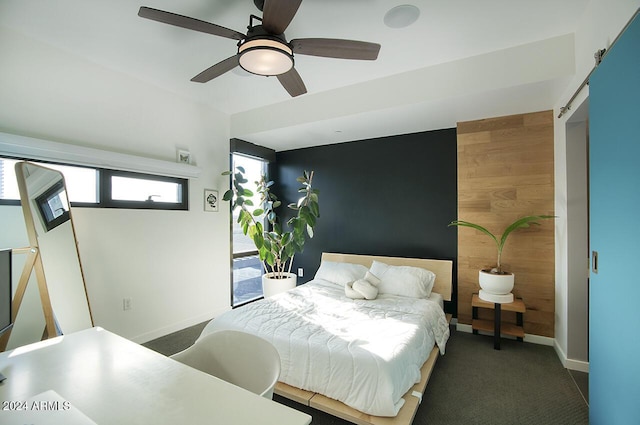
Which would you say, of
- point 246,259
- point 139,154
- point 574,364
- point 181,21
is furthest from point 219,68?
point 574,364

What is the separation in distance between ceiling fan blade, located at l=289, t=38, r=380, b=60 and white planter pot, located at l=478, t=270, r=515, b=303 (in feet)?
7.85

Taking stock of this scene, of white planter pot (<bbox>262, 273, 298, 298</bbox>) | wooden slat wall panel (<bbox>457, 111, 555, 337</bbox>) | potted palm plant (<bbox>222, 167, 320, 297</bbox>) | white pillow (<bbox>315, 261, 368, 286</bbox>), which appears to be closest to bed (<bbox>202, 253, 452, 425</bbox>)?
white pillow (<bbox>315, 261, 368, 286</bbox>)

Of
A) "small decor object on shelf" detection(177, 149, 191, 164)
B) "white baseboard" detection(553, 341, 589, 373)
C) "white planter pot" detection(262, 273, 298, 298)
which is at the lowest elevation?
"white baseboard" detection(553, 341, 589, 373)

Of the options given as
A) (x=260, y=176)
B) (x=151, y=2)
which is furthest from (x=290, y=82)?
(x=260, y=176)

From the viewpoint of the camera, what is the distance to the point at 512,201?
3178 mm

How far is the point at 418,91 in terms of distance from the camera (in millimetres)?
2861

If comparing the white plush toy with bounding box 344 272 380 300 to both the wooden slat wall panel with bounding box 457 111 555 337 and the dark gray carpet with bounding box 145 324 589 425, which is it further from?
the wooden slat wall panel with bounding box 457 111 555 337

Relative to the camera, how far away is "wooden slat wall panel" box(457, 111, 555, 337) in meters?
3.03

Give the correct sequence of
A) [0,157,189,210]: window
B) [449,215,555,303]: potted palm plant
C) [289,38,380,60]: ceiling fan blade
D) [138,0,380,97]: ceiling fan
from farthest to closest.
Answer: [449,215,555,303]: potted palm plant → [0,157,189,210]: window → [289,38,380,60]: ceiling fan blade → [138,0,380,97]: ceiling fan

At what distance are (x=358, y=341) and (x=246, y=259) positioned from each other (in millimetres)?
2973

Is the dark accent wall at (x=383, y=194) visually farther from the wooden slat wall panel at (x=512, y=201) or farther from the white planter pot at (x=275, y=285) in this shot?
the white planter pot at (x=275, y=285)

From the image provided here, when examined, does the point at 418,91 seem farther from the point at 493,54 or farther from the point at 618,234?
the point at 618,234

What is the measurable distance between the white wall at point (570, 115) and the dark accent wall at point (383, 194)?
99 centimetres

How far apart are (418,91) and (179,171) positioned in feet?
9.08
